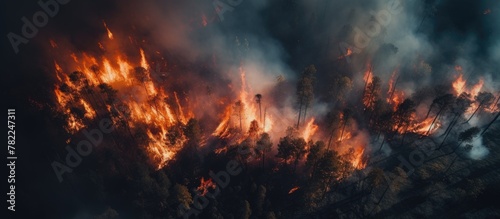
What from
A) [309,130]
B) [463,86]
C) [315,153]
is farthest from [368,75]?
[315,153]

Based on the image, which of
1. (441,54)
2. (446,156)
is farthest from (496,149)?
(441,54)

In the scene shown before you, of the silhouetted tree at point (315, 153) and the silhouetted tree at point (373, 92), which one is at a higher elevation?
the silhouetted tree at point (373, 92)

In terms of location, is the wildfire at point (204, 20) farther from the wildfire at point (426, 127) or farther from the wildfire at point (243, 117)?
the wildfire at point (426, 127)

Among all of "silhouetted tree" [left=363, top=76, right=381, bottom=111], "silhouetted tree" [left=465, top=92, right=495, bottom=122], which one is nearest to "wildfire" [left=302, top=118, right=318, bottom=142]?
"silhouetted tree" [left=363, top=76, right=381, bottom=111]

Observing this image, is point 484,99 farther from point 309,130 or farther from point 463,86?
point 309,130

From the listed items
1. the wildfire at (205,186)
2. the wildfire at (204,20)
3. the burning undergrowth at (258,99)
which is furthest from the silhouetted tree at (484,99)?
the wildfire at (204,20)

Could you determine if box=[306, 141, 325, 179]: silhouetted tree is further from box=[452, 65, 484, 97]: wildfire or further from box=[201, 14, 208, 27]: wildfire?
box=[201, 14, 208, 27]: wildfire
